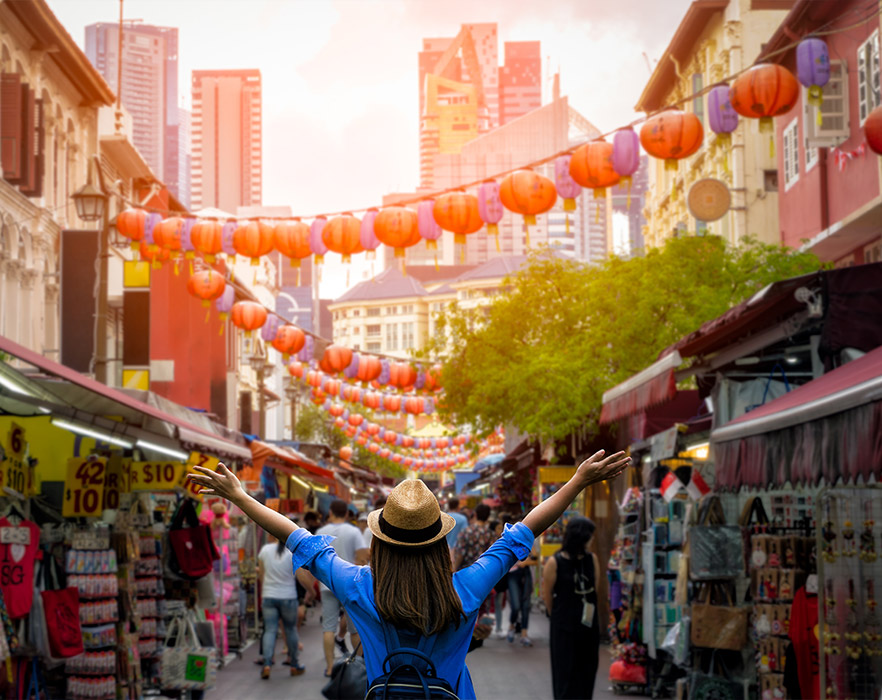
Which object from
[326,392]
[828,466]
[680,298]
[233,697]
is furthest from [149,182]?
[828,466]

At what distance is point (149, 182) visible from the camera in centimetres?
3553

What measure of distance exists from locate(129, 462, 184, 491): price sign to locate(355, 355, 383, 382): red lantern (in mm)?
14524

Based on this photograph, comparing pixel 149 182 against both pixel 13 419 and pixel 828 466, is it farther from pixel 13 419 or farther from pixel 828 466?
pixel 828 466

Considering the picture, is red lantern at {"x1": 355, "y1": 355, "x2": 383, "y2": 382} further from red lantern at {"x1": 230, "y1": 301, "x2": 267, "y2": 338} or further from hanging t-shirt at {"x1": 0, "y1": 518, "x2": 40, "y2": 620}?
hanging t-shirt at {"x1": 0, "y1": 518, "x2": 40, "y2": 620}

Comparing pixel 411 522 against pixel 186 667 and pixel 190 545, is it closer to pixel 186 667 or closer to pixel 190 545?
pixel 186 667

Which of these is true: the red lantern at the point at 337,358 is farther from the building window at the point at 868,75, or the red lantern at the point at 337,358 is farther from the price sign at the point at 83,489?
the price sign at the point at 83,489

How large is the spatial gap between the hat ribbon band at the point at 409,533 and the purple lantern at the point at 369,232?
12.8m

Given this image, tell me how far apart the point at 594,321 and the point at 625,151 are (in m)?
9.72

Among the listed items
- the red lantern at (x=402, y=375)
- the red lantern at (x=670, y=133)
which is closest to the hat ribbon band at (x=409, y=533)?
the red lantern at (x=670, y=133)

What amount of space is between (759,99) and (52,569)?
8.33 metres

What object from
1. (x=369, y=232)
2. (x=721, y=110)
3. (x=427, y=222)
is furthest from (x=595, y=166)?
(x=369, y=232)

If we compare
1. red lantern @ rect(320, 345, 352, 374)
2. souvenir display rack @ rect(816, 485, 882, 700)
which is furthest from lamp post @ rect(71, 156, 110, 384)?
souvenir display rack @ rect(816, 485, 882, 700)

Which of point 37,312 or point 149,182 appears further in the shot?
point 149,182

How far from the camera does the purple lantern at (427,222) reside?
16109 millimetres
